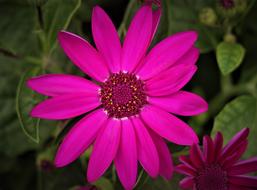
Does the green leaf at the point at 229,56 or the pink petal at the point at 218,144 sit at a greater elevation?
the green leaf at the point at 229,56

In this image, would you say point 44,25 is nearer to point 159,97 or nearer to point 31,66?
point 31,66

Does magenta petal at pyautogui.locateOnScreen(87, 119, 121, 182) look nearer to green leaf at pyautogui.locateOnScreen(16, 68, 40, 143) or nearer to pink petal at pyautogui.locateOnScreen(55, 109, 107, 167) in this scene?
pink petal at pyautogui.locateOnScreen(55, 109, 107, 167)

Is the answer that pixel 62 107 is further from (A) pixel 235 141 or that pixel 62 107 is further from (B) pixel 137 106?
(A) pixel 235 141

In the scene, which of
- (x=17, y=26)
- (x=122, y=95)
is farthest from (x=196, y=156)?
(x=17, y=26)

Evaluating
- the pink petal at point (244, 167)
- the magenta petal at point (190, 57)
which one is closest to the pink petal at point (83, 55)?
the magenta petal at point (190, 57)

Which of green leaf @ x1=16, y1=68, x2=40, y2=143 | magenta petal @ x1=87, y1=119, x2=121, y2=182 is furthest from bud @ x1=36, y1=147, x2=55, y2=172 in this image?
magenta petal @ x1=87, y1=119, x2=121, y2=182

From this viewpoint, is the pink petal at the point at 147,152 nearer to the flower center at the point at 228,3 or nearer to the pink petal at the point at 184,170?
the pink petal at the point at 184,170
